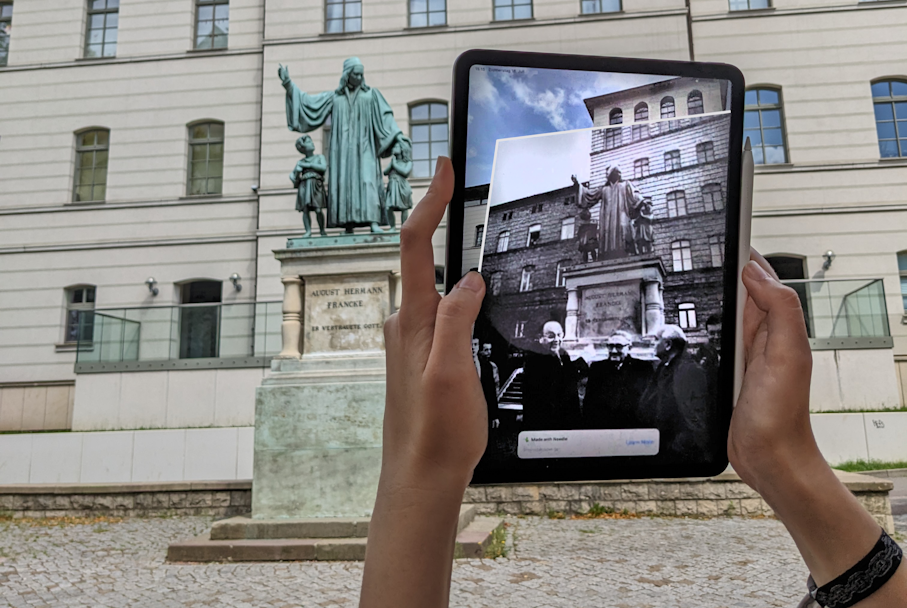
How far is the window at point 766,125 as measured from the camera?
18641 mm

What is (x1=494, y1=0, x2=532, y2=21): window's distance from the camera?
19688 mm

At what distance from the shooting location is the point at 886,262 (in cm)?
1770

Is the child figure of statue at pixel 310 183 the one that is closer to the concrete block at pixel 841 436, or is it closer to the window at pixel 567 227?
the window at pixel 567 227

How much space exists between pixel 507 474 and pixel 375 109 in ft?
25.3

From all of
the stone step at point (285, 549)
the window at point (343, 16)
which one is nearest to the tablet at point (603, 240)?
the stone step at point (285, 549)

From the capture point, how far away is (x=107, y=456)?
1408 centimetres

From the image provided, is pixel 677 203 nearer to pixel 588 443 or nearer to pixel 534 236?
pixel 534 236

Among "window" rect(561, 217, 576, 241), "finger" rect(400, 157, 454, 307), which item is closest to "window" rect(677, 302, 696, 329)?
"window" rect(561, 217, 576, 241)

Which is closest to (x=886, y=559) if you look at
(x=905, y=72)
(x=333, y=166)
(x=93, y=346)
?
(x=333, y=166)

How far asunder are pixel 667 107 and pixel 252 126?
20.4m

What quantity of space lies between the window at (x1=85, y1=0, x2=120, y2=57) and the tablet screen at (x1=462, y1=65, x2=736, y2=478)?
2415cm

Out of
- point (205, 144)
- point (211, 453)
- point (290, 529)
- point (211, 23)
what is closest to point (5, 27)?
point (211, 23)

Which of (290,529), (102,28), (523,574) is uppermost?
(102,28)

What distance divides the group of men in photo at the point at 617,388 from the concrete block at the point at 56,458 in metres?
15.4
